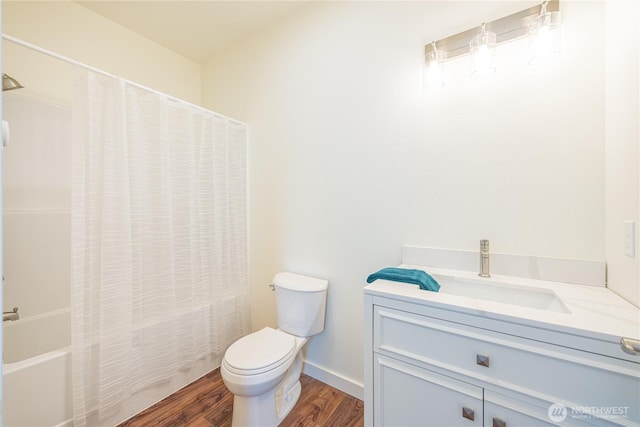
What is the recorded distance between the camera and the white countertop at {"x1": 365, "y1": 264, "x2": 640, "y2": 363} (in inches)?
31.6

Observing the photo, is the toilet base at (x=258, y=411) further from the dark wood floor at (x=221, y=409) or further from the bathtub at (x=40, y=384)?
the bathtub at (x=40, y=384)

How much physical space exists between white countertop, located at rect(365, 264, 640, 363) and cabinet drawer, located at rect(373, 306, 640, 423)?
6 cm

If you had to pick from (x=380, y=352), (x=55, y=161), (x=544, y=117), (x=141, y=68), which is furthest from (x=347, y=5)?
(x=55, y=161)

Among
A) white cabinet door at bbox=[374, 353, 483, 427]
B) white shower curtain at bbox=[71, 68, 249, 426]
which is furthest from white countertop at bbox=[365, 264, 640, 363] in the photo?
white shower curtain at bbox=[71, 68, 249, 426]

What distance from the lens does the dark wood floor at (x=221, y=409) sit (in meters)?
1.50

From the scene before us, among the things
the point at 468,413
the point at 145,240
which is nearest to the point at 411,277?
the point at 468,413

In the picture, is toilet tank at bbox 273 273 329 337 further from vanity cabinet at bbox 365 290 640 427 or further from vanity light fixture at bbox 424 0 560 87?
vanity light fixture at bbox 424 0 560 87

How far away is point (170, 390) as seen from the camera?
5.61ft

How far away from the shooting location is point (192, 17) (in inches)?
79.3

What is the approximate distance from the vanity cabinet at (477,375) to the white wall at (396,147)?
51 cm

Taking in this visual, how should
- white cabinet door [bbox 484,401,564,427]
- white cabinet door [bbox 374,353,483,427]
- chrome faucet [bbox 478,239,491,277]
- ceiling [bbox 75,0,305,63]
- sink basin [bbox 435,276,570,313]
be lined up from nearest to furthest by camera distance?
1. white cabinet door [bbox 484,401,564,427]
2. white cabinet door [bbox 374,353,483,427]
3. sink basin [bbox 435,276,570,313]
4. chrome faucet [bbox 478,239,491,277]
5. ceiling [bbox 75,0,305,63]

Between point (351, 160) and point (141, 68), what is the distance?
6.37 ft

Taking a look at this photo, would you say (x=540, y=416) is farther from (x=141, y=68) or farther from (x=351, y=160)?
(x=141, y=68)

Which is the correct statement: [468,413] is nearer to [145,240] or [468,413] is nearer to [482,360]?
[482,360]
